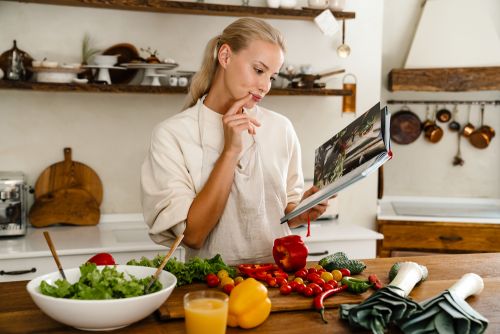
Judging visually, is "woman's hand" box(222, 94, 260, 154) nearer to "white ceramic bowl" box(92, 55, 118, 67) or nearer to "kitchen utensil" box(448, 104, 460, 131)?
"white ceramic bowl" box(92, 55, 118, 67)

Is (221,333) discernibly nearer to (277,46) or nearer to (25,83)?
(277,46)

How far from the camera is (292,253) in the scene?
175cm

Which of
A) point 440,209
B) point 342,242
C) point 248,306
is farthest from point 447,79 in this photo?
point 248,306

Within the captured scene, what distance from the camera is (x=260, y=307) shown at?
131cm

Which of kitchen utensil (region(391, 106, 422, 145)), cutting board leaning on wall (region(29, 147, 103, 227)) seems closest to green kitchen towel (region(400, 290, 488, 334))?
cutting board leaning on wall (region(29, 147, 103, 227))

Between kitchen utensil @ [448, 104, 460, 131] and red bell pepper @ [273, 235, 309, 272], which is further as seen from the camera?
kitchen utensil @ [448, 104, 460, 131]

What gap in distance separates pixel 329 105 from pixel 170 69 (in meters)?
1.09

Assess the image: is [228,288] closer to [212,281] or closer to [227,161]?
[212,281]

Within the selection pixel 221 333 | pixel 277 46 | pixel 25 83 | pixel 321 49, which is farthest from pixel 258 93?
pixel 321 49

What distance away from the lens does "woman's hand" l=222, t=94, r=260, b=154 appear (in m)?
1.92

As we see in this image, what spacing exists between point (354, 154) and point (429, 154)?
276 cm

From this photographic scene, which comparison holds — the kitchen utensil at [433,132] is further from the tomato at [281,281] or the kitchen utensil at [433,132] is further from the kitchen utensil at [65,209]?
the tomato at [281,281]

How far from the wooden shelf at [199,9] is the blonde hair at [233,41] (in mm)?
1140

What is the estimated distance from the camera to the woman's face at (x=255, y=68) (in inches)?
78.6
